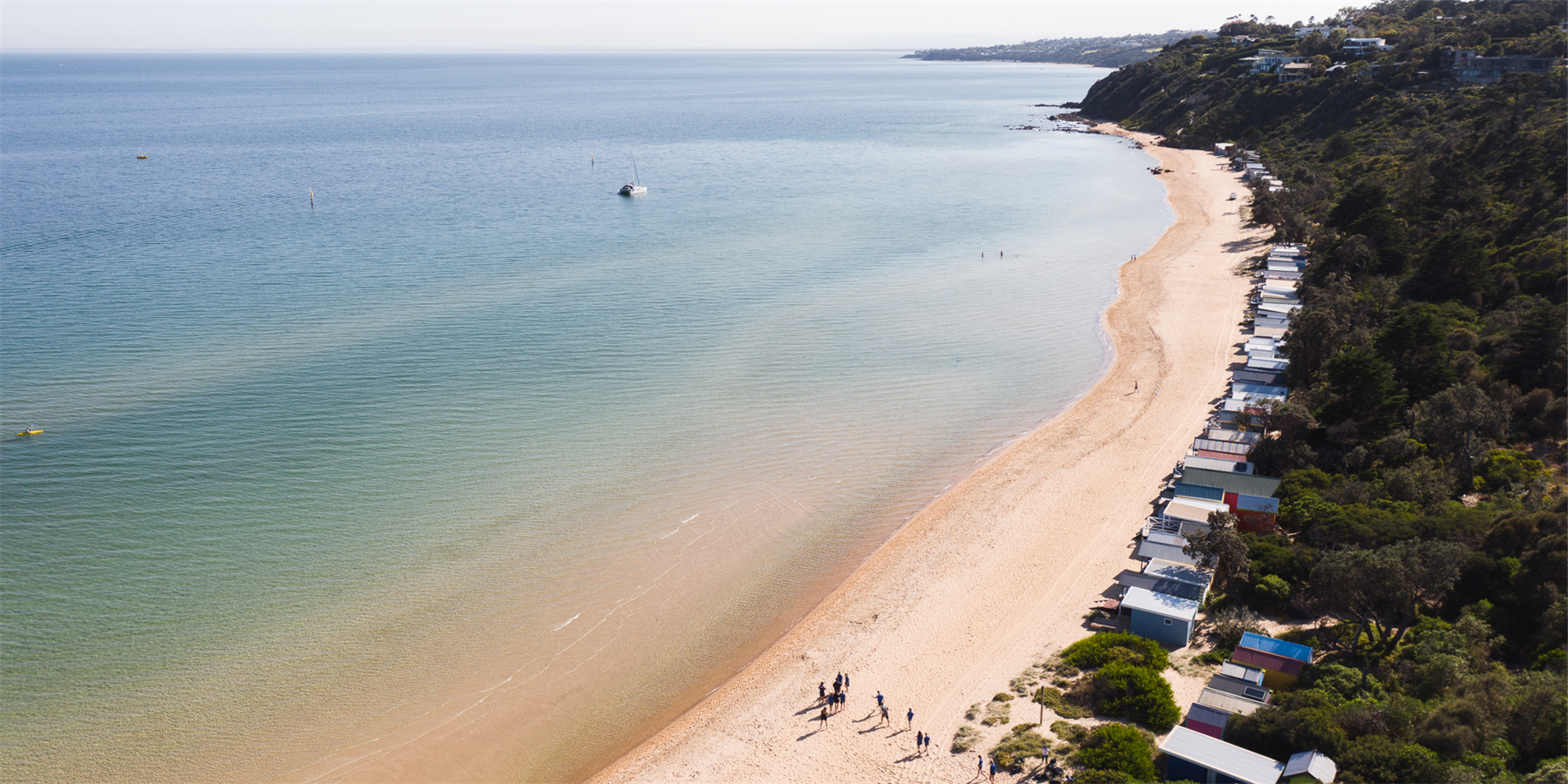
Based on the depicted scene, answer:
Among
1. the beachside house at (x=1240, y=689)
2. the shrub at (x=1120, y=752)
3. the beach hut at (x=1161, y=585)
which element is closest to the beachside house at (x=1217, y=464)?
the beach hut at (x=1161, y=585)

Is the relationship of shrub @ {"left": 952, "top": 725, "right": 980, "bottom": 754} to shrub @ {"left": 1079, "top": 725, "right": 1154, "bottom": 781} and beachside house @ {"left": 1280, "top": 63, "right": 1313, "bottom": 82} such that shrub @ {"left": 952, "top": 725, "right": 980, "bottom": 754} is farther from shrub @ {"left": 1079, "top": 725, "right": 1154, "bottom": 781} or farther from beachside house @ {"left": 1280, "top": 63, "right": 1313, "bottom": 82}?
beachside house @ {"left": 1280, "top": 63, "right": 1313, "bottom": 82}

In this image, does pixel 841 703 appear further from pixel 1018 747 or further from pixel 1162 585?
pixel 1162 585

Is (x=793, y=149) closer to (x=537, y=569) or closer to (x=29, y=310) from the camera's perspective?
(x=29, y=310)

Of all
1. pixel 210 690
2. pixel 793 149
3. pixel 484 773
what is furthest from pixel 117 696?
pixel 793 149

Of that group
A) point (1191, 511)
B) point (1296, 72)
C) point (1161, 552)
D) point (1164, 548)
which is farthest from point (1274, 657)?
point (1296, 72)

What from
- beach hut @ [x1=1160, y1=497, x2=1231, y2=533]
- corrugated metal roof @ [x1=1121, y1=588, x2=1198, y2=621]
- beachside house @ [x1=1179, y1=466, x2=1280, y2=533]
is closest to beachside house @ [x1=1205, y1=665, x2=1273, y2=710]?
corrugated metal roof @ [x1=1121, y1=588, x2=1198, y2=621]

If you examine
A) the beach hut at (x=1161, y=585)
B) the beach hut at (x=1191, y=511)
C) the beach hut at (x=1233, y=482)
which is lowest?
the beach hut at (x=1161, y=585)

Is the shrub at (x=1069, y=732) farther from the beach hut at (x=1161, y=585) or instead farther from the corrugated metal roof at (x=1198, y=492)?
the corrugated metal roof at (x=1198, y=492)
